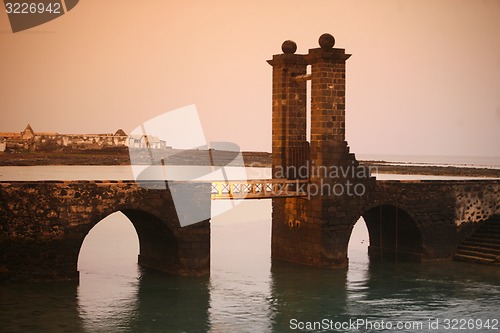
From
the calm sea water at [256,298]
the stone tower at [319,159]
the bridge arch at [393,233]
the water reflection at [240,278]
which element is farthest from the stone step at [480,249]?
the water reflection at [240,278]

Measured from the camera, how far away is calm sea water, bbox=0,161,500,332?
27.1 m

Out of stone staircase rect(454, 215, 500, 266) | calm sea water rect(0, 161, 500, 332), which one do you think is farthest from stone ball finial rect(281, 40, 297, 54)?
stone staircase rect(454, 215, 500, 266)

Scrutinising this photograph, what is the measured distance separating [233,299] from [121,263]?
731 centimetres

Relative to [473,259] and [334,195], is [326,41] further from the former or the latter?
[473,259]

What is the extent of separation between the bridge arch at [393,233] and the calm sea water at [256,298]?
2.47ft

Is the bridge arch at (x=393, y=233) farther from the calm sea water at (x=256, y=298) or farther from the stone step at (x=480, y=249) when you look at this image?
the stone step at (x=480, y=249)

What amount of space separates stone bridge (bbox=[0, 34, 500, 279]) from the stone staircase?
1.05 feet

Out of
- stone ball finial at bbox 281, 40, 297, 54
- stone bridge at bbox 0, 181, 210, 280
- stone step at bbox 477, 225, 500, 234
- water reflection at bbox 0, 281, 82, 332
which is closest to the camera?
water reflection at bbox 0, 281, 82, 332

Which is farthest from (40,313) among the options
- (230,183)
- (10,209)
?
(230,183)

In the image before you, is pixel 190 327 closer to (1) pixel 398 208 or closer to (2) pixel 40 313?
(2) pixel 40 313

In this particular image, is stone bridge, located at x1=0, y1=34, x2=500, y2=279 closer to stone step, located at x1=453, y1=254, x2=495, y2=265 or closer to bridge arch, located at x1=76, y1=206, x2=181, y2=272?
bridge arch, located at x1=76, y1=206, x2=181, y2=272

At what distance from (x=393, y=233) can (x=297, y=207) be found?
4.44 meters

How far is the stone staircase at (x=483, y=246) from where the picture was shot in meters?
36.0

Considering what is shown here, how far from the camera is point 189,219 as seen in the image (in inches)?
1252
